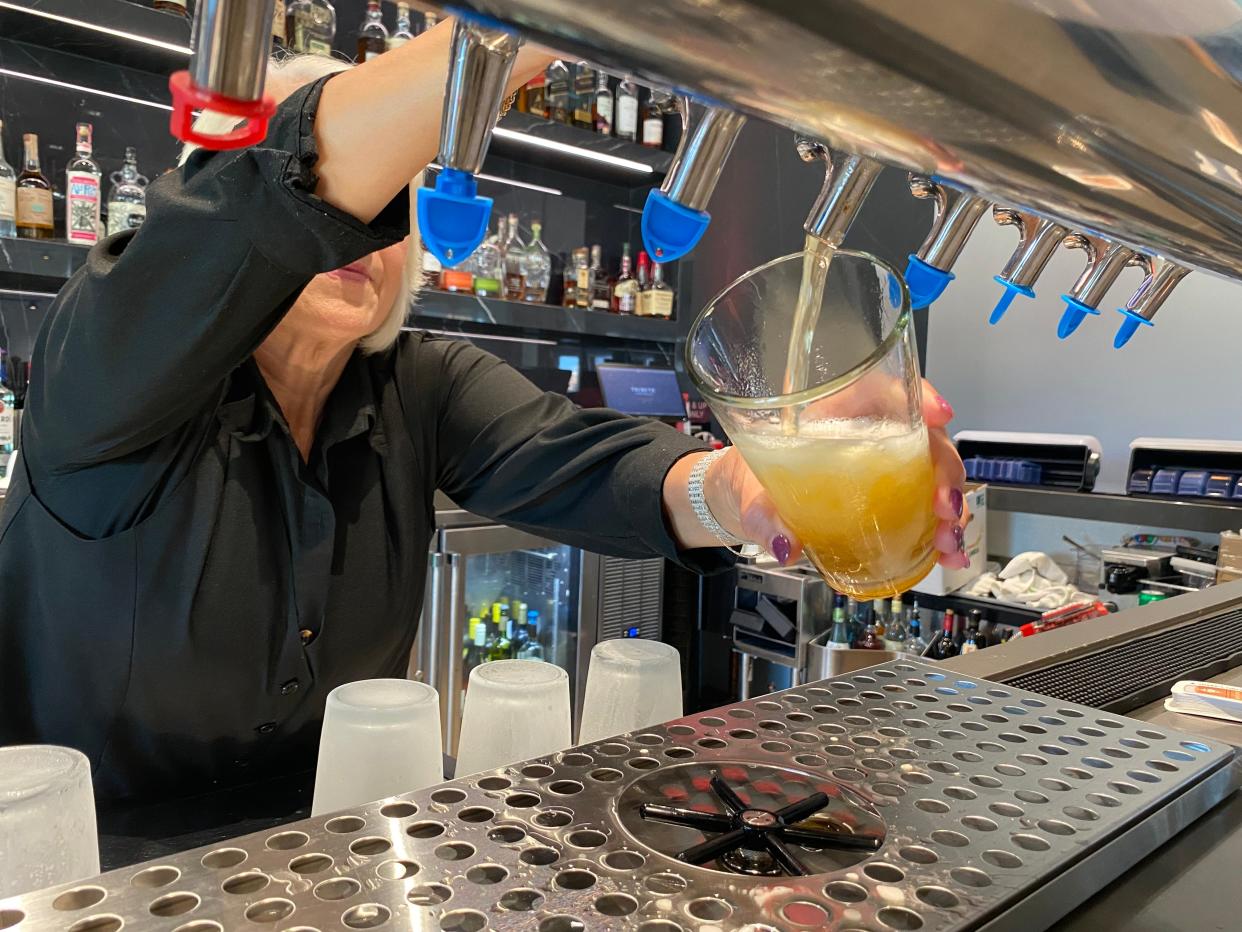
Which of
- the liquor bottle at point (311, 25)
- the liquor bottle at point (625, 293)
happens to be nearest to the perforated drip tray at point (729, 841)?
the liquor bottle at point (311, 25)

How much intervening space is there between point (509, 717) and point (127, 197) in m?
2.51

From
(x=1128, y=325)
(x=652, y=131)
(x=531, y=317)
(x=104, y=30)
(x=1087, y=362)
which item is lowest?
(x=1128, y=325)

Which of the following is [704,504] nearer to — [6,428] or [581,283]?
[6,428]

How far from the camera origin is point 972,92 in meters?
0.46

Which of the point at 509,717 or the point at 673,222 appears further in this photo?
the point at 509,717

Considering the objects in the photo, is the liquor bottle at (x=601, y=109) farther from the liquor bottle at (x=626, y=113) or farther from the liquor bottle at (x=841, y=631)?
the liquor bottle at (x=841, y=631)

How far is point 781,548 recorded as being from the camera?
875mm

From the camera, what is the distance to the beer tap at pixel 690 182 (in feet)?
1.68

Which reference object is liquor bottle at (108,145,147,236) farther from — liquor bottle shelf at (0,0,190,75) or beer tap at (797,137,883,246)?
beer tap at (797,137,883,246)

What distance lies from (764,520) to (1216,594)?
122cm

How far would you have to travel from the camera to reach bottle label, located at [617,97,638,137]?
143 inches

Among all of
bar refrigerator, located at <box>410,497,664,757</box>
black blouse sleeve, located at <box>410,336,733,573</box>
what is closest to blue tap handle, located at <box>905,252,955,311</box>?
black blouse sleeve, located at <box>410,336,733,573</box>

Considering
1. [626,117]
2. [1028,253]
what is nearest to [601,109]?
[626,117]

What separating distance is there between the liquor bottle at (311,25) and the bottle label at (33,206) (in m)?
0.80
